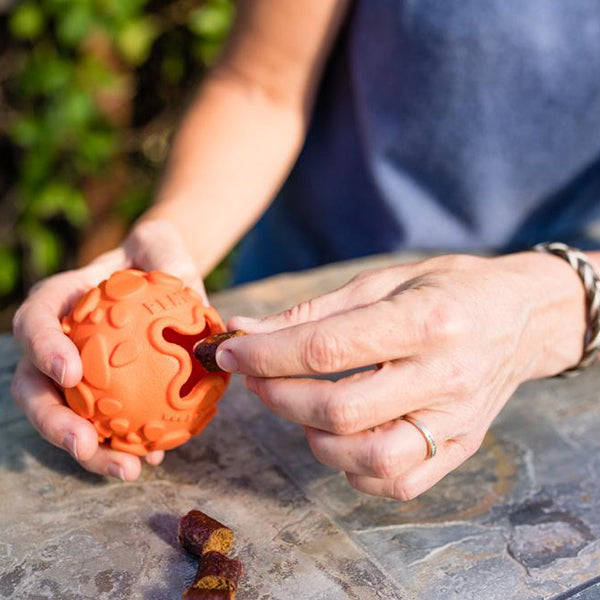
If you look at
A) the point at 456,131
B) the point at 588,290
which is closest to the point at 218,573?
the point at 588,290

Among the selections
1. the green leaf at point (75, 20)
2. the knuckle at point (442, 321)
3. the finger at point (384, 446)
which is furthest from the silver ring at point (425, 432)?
the green leaf at point (75, 20)

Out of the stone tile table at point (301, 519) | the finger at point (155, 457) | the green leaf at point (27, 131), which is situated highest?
the green leaf at point (27, 131)

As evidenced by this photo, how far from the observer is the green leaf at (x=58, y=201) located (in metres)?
3.44

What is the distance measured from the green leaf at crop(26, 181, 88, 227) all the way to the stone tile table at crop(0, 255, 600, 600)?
6.38ft

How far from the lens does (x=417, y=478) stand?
1.19 meters

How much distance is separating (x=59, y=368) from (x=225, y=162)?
743 mm

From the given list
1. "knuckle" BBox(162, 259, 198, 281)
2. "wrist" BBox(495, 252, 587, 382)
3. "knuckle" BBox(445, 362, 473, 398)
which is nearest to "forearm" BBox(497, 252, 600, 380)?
"wrist" BBox(495, 252, 587, 382)

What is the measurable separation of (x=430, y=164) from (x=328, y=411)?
3.12ft

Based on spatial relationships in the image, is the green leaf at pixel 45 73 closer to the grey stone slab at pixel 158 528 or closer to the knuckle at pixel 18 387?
the grey stone slab at pixel 158 528

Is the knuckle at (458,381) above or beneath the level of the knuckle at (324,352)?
beneath

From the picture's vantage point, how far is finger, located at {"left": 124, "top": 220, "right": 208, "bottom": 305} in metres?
1.47

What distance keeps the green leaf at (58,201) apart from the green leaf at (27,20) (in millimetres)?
592

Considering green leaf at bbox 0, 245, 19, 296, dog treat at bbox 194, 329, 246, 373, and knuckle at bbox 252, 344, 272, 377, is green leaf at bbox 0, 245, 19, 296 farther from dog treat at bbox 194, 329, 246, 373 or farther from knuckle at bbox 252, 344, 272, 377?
knuckle at bbox 252, 344, 272, 377

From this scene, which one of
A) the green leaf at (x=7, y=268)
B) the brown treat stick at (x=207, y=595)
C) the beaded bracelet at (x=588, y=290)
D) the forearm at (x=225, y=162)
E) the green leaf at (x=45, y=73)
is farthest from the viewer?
the green leaf at (x=7, y=268)
